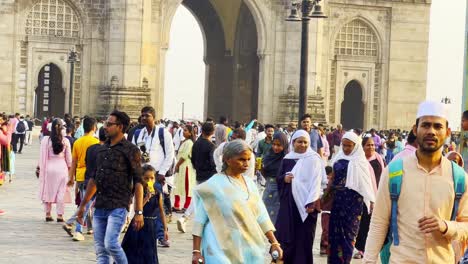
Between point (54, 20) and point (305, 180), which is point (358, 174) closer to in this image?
point (305, 180)

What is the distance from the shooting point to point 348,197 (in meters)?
10.8

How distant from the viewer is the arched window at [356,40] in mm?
43062

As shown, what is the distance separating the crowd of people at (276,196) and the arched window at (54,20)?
23.0m

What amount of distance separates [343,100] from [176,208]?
1089 inches

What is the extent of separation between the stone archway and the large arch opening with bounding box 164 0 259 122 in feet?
12.1

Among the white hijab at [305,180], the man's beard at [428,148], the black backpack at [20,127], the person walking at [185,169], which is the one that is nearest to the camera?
the man's beard at [428,148]

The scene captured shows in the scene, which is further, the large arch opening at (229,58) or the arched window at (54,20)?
the large arch opening at (229,58)

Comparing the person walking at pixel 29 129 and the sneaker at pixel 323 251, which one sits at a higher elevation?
the person walking at pixel 29 129

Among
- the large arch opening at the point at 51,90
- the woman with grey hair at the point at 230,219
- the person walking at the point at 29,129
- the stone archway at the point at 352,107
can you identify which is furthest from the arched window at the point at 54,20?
the woman with grey hair at the point at 230,219

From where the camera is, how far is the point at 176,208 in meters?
17.4

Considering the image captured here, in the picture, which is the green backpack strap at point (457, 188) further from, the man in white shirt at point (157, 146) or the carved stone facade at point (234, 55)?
the carved stone facade at point (234, 55)

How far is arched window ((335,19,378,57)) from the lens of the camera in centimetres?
4306

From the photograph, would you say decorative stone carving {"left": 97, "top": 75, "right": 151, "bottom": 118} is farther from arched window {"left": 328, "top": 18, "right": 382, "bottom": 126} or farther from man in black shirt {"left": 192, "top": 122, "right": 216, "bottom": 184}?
man in black shirt {"left": 192, "top": 122, "right": 216, "bottom": 184}

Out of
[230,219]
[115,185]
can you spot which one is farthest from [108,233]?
[230,219]
